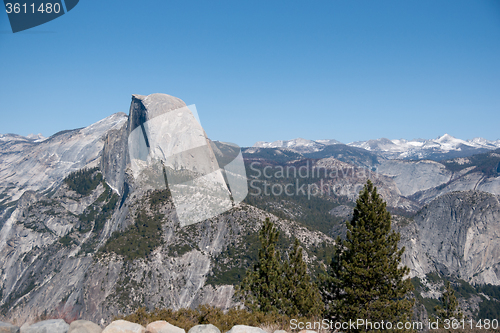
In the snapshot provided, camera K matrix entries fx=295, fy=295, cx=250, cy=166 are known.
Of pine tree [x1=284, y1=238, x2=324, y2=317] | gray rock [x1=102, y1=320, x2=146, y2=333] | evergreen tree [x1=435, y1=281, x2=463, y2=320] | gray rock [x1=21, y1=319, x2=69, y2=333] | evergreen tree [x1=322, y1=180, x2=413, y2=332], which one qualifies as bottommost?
evergreen tree [x1=435, y1=281, x2=463, y2=320]

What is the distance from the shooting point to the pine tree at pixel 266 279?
28297 millimetres

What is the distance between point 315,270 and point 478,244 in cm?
14992

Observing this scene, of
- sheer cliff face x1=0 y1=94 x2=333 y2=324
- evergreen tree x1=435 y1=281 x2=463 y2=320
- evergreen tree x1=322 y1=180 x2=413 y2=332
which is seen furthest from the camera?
sheer cliff face x1=0 y1=94 x2=333 y2=324

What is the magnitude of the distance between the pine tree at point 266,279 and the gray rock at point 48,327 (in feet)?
65.7

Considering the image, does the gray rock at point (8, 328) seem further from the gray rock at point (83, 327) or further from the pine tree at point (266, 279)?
the pine tree at point (266, 279)

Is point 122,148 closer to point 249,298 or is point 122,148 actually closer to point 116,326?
point 249,298

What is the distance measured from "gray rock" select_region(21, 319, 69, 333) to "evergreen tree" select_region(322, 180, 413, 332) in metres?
18.5

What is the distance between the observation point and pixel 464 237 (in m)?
181

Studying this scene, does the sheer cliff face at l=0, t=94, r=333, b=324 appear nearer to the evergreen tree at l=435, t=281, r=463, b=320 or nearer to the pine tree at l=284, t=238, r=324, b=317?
the pine tree at l=284, t=238, r=324, b=317

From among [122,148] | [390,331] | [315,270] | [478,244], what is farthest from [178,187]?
[478,244]

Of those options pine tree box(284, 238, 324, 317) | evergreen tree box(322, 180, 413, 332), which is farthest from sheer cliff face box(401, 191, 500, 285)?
evergreen tree box(322, 180, 413, 332)

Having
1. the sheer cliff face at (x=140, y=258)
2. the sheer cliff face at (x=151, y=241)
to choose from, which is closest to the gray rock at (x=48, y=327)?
the sheer cliff face at (x=151, y=241)

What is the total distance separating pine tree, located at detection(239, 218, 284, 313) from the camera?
28.3 meters

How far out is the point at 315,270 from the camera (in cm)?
9200
